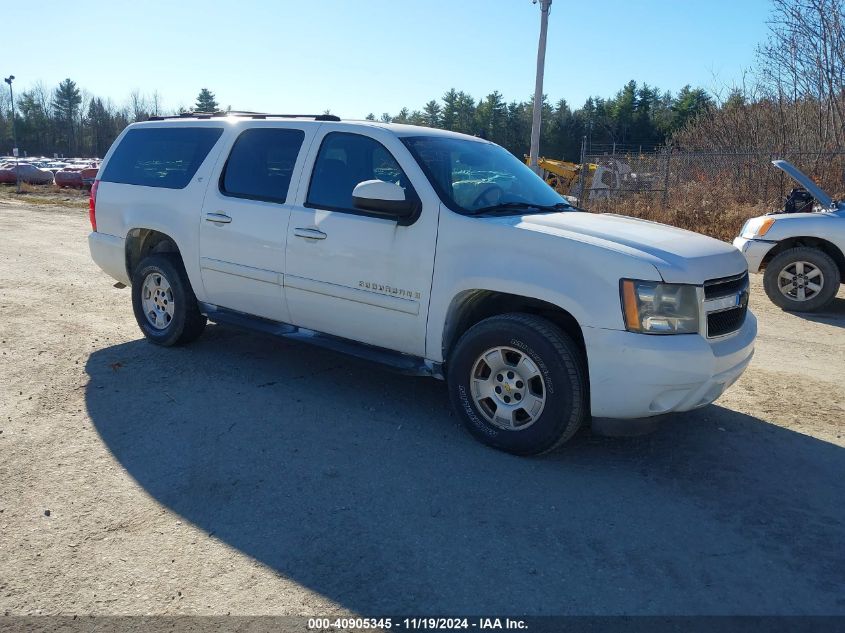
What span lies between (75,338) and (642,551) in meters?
5.46

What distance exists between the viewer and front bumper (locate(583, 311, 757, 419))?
361 centimetres

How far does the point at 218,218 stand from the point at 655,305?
3.37 meters

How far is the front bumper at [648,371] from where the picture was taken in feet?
11.9

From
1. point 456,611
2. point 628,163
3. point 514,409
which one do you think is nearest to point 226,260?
point 514,409

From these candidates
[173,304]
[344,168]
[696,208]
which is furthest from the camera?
[696,208]

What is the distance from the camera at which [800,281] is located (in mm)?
8422

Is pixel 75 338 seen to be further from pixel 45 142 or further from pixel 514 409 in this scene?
pixel 45 142

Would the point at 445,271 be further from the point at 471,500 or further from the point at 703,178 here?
the point at 703,178

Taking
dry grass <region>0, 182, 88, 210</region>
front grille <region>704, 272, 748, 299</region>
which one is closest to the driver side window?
front grille <region>704, 272, 748, 299</region>

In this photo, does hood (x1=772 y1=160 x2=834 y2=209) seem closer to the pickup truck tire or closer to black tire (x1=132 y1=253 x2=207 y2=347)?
the pickup truck tire

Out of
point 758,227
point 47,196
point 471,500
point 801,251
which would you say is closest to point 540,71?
point 758,227

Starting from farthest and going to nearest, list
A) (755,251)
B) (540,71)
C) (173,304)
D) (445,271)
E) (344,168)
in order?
(540,71) < (755,251) < (173,304) < (344,168) < (445,271)

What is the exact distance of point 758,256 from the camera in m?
8.63

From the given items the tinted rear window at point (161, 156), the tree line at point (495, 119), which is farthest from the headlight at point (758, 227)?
the tree line at point (495, 119)
